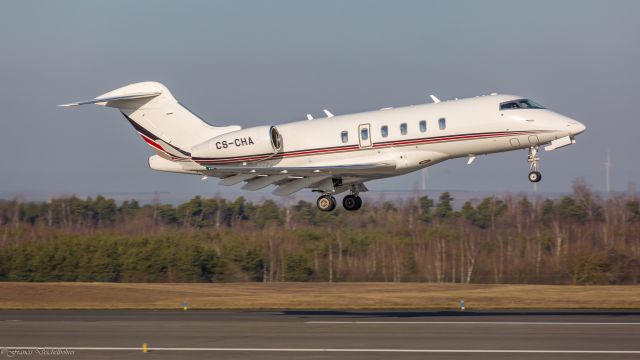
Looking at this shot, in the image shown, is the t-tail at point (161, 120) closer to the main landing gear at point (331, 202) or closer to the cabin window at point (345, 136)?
the main landing gear at point (331, 202)

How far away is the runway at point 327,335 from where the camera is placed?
18.9 meters

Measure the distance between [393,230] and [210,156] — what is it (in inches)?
949

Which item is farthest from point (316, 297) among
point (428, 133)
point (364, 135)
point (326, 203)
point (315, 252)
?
point (315, 252)

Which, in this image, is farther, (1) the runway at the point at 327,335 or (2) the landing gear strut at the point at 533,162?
(2) the landing gear strut at the point at 533,162

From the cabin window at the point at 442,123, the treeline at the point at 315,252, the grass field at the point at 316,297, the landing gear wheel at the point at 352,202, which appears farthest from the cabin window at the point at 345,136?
the treeline at the point at 315,252

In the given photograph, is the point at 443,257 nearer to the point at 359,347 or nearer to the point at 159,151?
the point at 159,151

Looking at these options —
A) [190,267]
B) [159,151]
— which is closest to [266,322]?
[159,151]

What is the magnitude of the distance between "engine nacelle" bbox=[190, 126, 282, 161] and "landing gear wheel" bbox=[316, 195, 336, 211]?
7.15ft

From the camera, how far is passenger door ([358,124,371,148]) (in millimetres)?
26922

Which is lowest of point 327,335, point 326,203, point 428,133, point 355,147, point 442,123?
point 327,335

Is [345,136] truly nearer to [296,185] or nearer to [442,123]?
[296,185]

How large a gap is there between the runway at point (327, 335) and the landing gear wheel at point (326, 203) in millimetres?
3708

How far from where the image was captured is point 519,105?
2598cm

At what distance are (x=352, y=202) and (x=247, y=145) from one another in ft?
12.8
